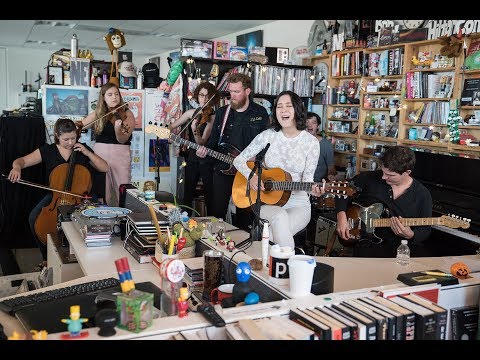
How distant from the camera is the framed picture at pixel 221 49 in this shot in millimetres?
5711

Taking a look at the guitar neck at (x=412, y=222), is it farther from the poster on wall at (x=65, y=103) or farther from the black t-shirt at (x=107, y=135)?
the poster on wall at (x=65, y=103)

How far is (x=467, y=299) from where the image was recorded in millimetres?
1944

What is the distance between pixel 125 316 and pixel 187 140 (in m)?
3.79

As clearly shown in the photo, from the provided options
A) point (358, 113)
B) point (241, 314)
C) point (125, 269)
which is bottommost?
point (241, 314)

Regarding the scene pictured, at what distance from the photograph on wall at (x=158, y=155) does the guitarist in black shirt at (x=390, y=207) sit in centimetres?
280

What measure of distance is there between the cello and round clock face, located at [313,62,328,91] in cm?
364

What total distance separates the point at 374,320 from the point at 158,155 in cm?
455

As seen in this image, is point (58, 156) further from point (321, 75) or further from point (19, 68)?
point (19, 68)

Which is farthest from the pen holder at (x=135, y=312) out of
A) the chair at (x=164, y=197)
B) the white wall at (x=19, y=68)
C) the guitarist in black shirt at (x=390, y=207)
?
the white wall at (x=19, y=68)

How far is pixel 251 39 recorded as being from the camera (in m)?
9.07
